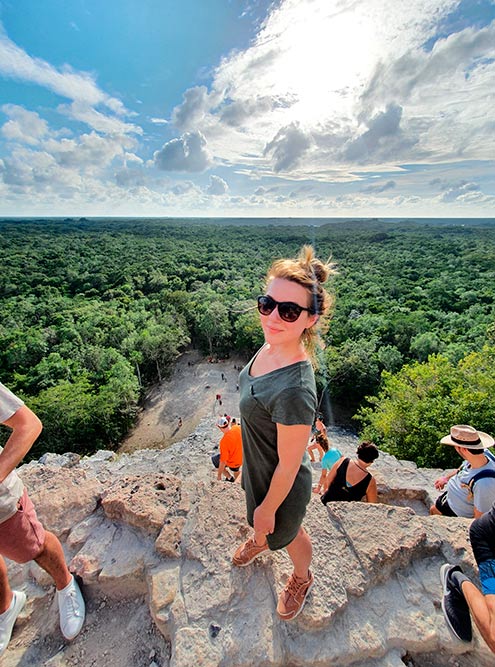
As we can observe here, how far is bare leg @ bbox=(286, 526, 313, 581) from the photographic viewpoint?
220 cm

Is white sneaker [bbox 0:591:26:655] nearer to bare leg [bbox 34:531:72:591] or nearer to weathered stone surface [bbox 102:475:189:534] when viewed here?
bare leg [bbox 34:531:72:591]

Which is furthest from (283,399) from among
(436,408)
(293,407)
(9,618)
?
(436,408)

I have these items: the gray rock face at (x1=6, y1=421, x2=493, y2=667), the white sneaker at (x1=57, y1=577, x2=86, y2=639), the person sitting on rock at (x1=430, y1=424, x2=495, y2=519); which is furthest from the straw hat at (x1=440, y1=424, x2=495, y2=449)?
the white sneaker at (x1=57, y1=577, x2=86, y2=639)

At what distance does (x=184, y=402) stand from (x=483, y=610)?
20114 mm

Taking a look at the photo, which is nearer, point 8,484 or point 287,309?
point 287,309

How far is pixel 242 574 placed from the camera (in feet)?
8.26

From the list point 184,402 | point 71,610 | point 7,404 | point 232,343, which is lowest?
point 184,402

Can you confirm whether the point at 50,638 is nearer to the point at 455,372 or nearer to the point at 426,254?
the point at 455,372

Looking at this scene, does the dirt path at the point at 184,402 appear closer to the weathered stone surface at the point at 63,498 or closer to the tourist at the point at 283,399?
the weathered stone surface at the point at 63,498

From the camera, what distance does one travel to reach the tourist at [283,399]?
1635 millimetres

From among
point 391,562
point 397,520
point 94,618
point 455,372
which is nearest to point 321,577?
point 391,562

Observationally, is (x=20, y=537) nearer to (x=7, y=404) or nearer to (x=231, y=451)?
(x=7, y=404)

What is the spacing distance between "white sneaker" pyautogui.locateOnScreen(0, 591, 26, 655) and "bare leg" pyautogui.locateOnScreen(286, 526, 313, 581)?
2174 millimetres

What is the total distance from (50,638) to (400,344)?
25.9 m
